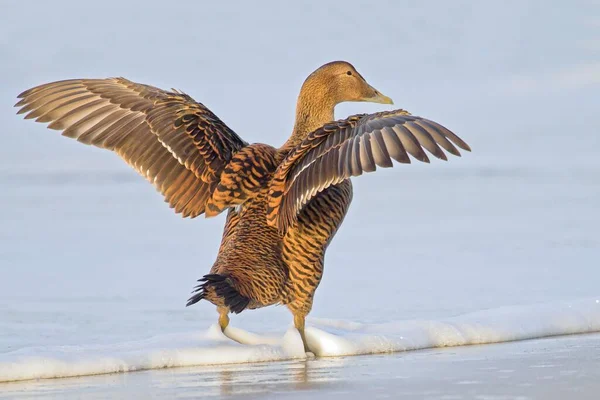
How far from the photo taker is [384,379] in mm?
6457

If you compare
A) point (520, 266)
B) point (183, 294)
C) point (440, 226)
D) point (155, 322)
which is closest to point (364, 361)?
point (155, 322)

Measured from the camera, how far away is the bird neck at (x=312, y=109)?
29.5 feet

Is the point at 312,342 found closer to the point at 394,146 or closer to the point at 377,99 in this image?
the point at 394,146

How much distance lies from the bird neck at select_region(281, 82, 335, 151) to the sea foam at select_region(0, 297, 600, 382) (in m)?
1.30

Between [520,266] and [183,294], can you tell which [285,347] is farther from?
[520,266]

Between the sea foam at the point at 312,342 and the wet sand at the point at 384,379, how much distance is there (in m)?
0.12

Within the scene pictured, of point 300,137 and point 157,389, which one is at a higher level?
point 300,137

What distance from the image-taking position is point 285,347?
7.79m

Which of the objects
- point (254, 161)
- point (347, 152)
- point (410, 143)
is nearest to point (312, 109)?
point (254, 161)

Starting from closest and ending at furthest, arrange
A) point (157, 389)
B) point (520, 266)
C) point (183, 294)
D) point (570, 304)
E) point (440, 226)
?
point (157, 389), point (570, 304), point (183, 294), point (520, 266), point (440, 226)

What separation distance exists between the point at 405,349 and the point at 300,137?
1724mm

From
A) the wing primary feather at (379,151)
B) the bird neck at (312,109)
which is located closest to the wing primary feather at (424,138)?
the wing primary feather at (379,151)

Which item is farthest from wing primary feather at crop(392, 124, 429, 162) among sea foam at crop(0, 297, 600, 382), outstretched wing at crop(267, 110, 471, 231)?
sea foam at crop(0, 297, 600, 382)

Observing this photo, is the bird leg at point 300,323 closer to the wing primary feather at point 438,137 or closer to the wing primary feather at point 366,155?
the wing primary feather at point 366,155
